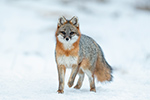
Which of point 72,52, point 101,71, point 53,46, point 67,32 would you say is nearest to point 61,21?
point 67,32

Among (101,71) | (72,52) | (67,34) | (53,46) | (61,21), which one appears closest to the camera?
(67,34)

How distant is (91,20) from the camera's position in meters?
24.7

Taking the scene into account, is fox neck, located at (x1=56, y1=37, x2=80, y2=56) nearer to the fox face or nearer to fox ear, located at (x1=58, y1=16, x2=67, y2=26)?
→ the fox face

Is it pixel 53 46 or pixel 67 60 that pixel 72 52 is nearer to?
pixel 67 60

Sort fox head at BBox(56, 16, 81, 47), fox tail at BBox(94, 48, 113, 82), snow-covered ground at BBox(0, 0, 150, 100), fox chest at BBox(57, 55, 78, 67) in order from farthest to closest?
fox tail at BBox(94, 48, 113, 82) → snow-covered ground at BBox(0, 0, 150, 100) → fox chest at BBox(57, 55, 78, 67) → fox head at BBox(56, 16, 81, 47)

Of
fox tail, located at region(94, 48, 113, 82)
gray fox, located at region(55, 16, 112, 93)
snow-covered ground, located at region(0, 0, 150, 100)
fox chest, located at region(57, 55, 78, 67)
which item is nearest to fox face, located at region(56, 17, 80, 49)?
gray fox, located at region(55, 16, 112, 93)

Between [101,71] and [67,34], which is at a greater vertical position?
[67,34]

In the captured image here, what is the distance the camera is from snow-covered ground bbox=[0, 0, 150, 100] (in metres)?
6.46

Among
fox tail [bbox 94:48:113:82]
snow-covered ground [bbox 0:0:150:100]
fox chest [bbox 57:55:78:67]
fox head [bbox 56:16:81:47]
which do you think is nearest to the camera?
fox head [bbox 56:16:81:47]

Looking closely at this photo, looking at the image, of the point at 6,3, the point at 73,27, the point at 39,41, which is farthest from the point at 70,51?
the point at 6,3

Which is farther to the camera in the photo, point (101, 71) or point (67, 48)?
point (101, 71)

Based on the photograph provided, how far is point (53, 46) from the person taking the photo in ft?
56.9

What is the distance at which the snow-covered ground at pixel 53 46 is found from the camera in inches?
254

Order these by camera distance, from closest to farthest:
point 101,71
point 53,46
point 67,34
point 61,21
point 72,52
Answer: point 67,34
point 72,52
point 61,21
point 101,71
point 53,46
